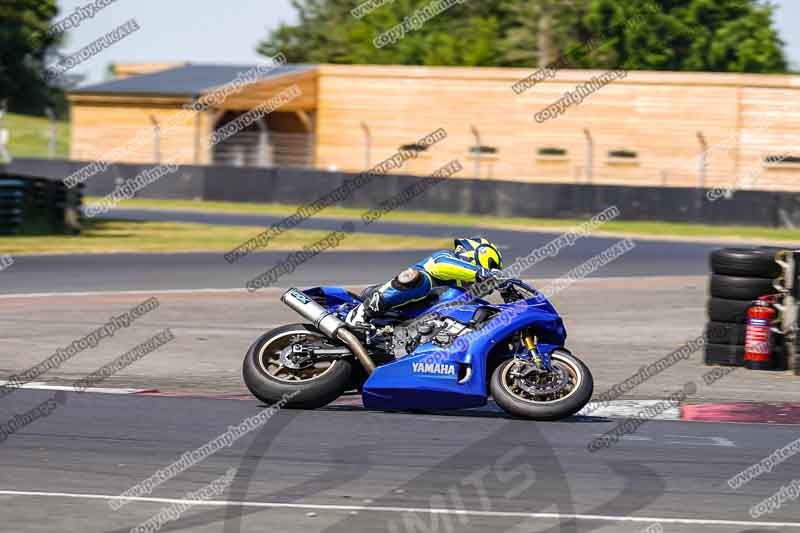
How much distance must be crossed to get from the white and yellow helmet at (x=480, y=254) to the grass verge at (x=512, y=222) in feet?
74.1

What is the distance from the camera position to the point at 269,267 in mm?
23688

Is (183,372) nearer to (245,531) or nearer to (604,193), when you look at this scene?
(245,531)

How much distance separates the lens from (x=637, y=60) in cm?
5684

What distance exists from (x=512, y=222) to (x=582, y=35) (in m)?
27.9

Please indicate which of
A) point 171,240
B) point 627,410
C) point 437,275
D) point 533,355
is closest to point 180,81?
point 171,240

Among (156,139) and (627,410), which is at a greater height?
(627,410)

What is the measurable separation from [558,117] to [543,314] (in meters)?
33.3

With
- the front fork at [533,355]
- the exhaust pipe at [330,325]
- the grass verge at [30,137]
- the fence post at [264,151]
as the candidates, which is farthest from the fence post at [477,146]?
the front fork at [533,355]

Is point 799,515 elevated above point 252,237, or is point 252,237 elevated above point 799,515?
Result: point 799,515

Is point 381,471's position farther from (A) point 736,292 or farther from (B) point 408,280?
(A) point 736,292

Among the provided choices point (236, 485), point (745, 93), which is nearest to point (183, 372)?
point (236, 485)

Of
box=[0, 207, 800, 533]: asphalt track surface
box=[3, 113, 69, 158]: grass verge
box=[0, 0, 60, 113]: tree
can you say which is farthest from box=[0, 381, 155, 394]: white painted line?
box=[3, 113, 69, 158]: grass verge

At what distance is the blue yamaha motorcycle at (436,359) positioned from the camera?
9734 mm

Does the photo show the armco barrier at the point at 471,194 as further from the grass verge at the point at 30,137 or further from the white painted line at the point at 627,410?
the grass verge at the point at 30,137
